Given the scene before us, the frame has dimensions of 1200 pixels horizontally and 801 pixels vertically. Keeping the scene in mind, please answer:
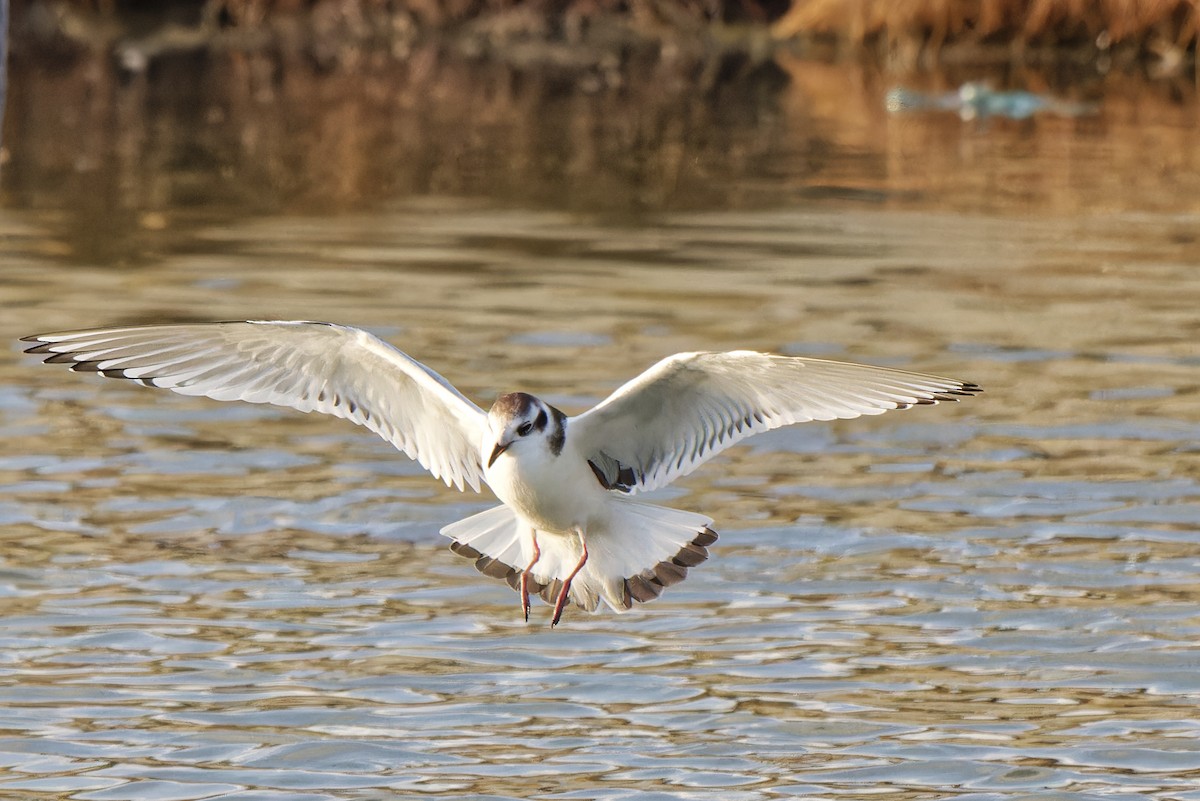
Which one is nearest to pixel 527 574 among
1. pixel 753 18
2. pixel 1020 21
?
pixel 1020 21

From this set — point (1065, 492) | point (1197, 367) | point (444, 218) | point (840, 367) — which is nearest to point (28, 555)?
point (840, 367)

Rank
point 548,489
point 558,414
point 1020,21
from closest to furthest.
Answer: point 548,489 < point 558,414 < point 1020,21

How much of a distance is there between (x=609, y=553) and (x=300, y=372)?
3.61 ft

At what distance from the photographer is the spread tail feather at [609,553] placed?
21.5 feet

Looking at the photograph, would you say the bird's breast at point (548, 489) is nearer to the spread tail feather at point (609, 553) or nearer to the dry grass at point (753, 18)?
the spread tail feather at point (609, 553)

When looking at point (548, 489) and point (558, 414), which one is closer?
point (548, 489)

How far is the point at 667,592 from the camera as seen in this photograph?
7.52 meters

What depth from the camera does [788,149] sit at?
65.7ft

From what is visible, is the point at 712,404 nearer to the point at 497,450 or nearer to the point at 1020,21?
the point at 497,450

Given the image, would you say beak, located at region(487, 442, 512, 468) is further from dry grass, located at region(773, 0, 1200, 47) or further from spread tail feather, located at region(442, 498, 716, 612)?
dry grass, located at region(773, 0, 1200, 47)

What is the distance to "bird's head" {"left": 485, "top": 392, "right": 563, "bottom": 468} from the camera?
6.01 meters

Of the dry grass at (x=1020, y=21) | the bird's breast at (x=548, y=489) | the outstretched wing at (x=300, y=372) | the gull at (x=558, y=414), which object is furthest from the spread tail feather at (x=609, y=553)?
the dry grass at (x=1020, y=21)

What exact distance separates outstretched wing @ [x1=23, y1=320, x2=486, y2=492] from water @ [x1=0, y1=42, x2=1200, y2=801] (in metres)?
0.63

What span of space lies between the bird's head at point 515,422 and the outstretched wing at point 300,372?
32cm
